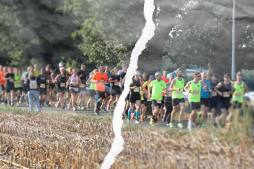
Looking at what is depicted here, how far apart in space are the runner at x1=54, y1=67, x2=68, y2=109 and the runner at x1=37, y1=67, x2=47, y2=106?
0.21 ft

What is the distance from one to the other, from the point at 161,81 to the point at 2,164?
4.69ft

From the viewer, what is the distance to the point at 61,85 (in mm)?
2393

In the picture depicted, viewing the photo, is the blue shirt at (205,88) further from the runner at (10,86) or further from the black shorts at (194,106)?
the runner at (10,86)

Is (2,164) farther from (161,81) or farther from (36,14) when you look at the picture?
(161,81)

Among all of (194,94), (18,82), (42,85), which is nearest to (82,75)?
(42,85)

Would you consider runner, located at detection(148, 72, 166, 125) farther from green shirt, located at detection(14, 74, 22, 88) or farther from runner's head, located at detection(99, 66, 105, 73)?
green shirt, located at detection(14, 74, 22, 88)

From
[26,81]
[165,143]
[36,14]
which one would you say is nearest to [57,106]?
[26,81]

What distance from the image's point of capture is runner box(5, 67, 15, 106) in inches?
99.0

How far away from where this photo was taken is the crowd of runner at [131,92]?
5.89 ft

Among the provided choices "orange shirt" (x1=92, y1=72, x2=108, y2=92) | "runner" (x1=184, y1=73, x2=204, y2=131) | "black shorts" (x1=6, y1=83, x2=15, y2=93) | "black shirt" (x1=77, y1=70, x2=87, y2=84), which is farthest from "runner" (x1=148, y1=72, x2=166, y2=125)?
"black shorts" (x1=6, y1=83, x2=15, y2=93)

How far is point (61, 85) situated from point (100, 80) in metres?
0.25

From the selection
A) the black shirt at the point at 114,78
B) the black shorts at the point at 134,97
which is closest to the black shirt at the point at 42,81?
the black shirt at the point at 114,78

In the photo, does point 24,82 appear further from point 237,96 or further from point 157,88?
point 237,96

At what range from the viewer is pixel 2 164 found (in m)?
3.09
